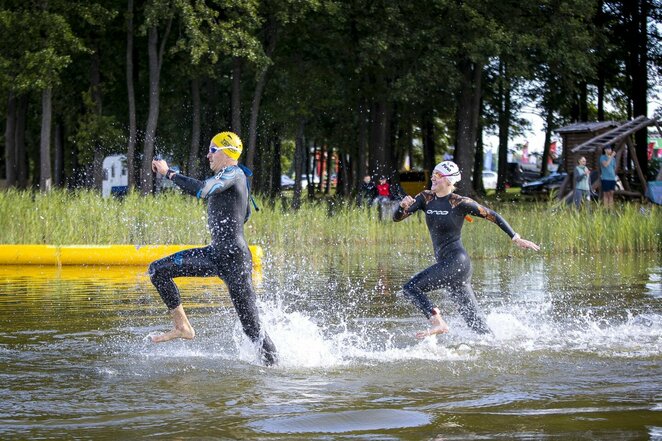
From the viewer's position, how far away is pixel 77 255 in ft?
65.6

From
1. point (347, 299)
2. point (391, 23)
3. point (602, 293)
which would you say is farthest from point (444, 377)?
point (391, 23)

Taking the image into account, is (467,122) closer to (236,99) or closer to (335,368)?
(236,99)

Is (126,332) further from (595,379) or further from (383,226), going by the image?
(383,226)

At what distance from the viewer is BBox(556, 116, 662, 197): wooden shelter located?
35938 mm

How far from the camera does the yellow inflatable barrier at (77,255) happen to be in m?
20.0

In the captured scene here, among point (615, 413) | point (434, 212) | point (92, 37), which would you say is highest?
point (92, 37)

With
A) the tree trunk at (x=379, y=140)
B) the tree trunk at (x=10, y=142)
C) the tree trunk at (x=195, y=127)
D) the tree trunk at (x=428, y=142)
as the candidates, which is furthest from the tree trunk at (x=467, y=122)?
the tree trunk at (x=10, y=142)

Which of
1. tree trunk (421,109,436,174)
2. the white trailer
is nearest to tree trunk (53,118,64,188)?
the white trailer

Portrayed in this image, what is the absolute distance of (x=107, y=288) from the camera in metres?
16.2

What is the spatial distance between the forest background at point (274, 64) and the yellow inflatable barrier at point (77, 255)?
16551mm

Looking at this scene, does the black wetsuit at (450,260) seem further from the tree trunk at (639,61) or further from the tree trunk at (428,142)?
the tree trunk at (428,142)

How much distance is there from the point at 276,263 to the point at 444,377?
11745 millimetres

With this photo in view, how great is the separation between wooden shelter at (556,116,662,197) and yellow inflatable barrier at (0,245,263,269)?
18425 mm

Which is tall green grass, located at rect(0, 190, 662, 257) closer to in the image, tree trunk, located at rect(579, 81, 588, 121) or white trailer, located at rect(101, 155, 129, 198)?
tree trunk, located at rect(579, 81, 588, 121)
